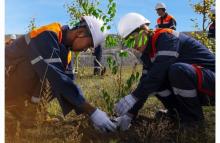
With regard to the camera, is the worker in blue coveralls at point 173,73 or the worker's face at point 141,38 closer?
the worker in blue coveralls at point 173,73

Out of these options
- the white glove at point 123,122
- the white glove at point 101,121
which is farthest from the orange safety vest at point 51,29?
the white glove at point 123,122

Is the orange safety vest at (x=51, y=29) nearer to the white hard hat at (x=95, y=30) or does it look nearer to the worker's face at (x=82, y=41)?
the worker's face at (x=82, y=41)

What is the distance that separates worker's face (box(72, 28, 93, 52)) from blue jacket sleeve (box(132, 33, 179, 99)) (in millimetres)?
603

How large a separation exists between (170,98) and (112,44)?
789mm

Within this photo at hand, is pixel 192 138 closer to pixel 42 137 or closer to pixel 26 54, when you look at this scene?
pixel 42 137

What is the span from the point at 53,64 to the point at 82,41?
1.31ft

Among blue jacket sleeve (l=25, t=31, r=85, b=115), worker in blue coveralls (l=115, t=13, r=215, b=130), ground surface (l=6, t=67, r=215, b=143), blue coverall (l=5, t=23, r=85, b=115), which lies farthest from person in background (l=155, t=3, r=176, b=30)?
blue jacket sleeve (l=25, t=31, r=85, b=115)

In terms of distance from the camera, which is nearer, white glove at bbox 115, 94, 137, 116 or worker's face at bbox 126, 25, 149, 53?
white glove at bbox 115, 94, 137, 116

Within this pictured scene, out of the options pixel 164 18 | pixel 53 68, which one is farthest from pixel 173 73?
pixel 164 18

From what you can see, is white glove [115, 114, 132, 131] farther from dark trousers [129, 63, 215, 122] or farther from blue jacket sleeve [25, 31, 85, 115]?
blue jacket sleeve [25, 31, 85, 115]

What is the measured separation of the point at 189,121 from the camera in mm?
3840

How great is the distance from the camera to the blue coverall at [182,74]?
379cm

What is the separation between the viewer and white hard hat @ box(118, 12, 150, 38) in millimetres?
4070

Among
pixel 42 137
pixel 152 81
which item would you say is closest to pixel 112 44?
pixel 152 81
